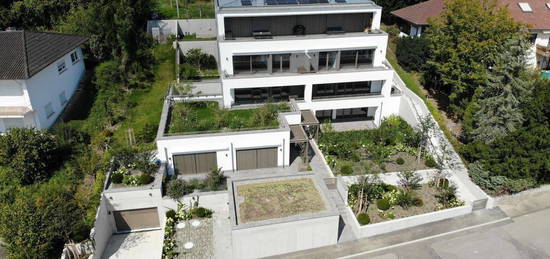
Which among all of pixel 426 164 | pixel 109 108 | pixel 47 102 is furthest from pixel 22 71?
pixel 426 164

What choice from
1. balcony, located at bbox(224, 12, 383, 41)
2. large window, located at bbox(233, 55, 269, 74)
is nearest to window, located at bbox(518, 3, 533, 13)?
balcony, located at bbox(224, 12, 383, 41)

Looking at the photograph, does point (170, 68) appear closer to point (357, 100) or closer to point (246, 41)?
point (246, 41)

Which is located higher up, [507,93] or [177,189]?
[507,93]

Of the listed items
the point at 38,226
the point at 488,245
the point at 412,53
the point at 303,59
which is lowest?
the point at 488,245

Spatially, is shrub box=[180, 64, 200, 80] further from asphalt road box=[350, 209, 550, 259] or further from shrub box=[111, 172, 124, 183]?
asphalt road box=[350, 209, 550, 259]

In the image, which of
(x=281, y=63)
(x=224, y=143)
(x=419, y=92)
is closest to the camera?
(x=224, y=143)

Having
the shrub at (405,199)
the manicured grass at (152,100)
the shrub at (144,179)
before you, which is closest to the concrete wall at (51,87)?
the manicured grass at (152,100)

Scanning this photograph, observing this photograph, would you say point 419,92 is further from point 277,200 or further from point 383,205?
point 277,200

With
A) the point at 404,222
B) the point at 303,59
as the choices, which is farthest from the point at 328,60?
the point at 404,222
